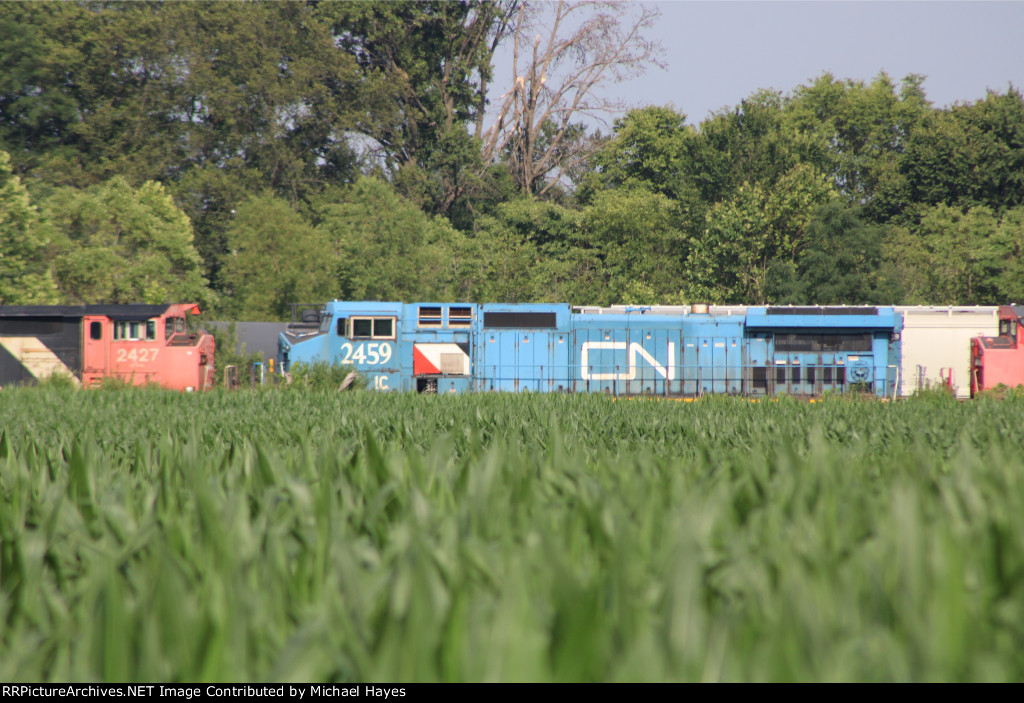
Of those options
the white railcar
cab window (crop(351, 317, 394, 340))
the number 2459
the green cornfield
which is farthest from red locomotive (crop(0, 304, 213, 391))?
A: the green cornfield

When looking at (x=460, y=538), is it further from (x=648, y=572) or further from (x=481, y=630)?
(x=481, y=630)

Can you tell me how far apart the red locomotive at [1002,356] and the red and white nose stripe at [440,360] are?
54.8 ft

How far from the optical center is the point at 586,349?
2930 centimetres

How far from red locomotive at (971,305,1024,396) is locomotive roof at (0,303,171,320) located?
1055 inches

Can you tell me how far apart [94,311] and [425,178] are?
4067cm

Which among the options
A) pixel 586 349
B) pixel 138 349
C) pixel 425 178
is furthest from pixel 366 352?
pixel 425 178

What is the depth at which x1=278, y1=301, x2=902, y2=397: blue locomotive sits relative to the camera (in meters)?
29.0

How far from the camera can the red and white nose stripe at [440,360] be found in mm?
29125

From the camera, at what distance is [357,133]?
221 feet

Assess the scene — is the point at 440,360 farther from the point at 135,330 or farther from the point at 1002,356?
the point at 1002,356

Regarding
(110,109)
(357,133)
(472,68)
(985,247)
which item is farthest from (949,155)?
(110,109)

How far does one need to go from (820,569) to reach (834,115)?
82.5 metres

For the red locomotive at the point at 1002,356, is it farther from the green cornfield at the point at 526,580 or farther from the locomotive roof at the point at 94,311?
the green cornfield at the point at 526,580

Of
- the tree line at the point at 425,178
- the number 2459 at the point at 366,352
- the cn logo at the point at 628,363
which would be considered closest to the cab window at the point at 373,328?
the number 2459 at the point at 366,352
